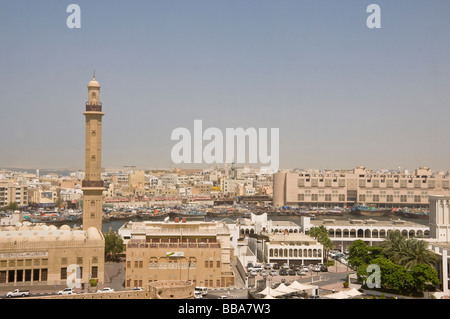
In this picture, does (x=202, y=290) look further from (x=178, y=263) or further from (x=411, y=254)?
(x=411, y=254)

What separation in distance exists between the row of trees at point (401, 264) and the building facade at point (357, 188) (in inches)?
694

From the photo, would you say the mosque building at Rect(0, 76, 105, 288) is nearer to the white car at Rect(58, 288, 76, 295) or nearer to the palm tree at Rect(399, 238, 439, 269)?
the white car at Rect(58, 288, 76, 295)

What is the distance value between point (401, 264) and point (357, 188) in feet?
65.9

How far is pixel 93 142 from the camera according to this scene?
10.5m

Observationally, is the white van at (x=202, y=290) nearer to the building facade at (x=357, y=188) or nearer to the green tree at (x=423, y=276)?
A: the green tree at (x=423, y=276)

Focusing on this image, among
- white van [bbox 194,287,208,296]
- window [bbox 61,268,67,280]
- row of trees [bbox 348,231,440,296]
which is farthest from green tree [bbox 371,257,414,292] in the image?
window [bbox 61,268,67,280]

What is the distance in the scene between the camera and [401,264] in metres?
8.19

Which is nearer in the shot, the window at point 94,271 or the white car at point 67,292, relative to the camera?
the white car at point 67,292

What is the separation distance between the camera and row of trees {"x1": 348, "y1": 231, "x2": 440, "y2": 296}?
7.49 metres

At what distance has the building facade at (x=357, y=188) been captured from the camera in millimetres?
26922

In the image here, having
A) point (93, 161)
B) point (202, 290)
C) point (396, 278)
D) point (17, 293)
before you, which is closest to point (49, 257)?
point (17, 293)

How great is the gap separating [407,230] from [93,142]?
8.59 m

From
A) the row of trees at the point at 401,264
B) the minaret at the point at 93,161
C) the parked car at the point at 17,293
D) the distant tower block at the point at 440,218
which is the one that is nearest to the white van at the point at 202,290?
the parked car at the point at 17,293
